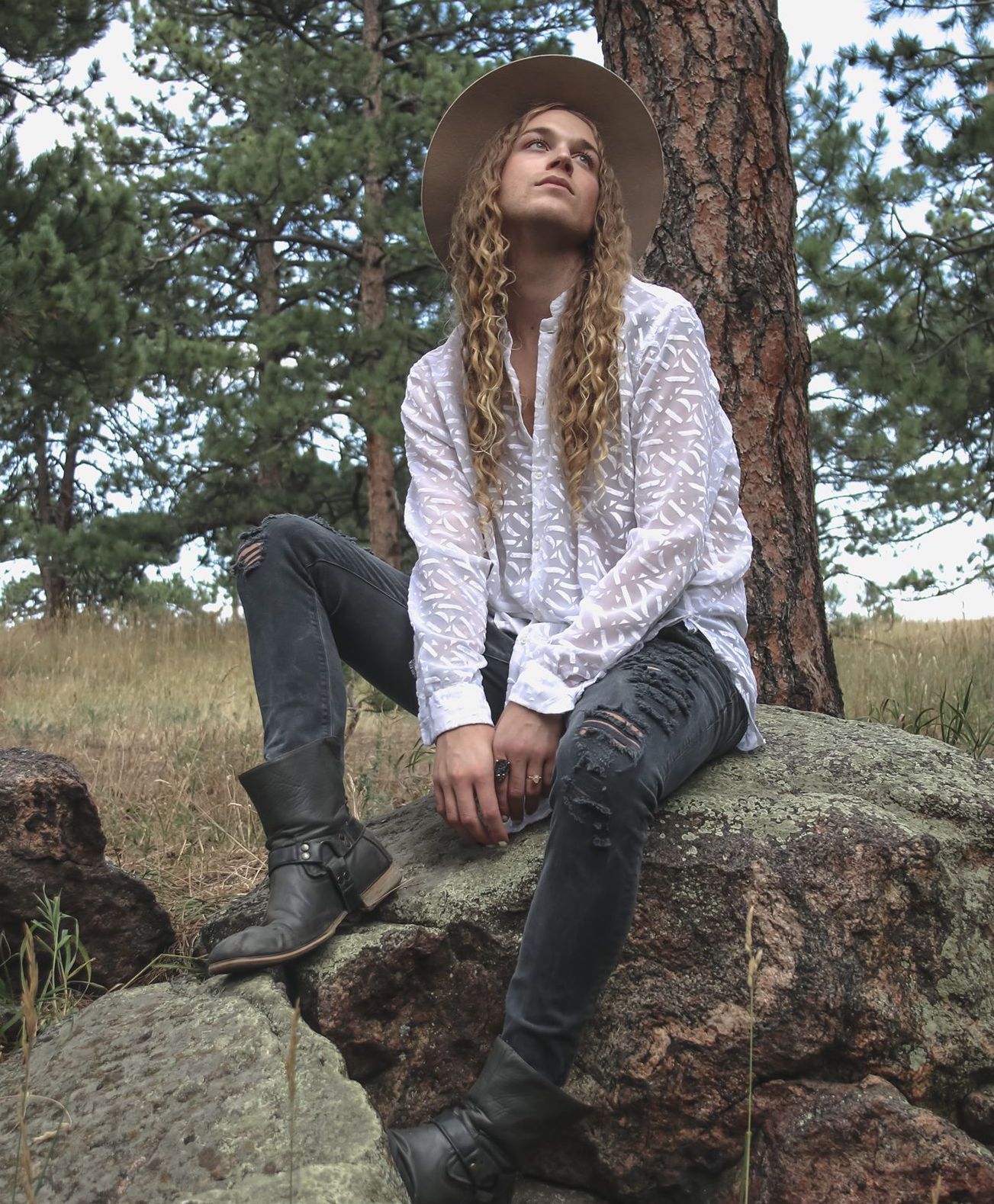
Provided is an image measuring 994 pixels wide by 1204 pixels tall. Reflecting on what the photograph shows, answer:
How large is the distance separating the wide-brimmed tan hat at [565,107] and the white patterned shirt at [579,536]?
367mm

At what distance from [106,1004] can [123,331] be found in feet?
21.8

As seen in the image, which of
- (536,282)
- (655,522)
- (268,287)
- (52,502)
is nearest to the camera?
(655,522)

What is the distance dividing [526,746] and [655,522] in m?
0.56

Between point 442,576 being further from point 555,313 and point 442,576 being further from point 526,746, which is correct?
point 555,313

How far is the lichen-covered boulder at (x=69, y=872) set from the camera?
2633 millimetres

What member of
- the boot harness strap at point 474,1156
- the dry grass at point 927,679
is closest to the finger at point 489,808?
the boot harness strap at point 474,1156

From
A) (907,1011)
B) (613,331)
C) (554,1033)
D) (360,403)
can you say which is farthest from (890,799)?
(360,403)

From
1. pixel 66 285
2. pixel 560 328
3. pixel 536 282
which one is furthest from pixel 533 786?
pixel 66 285

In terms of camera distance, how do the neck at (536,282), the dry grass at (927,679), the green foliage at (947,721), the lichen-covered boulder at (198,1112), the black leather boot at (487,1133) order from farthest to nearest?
the dry grass at (927,679), the green foliage at (947,721), the neck at (536,282), the black leather boot at (487,1133), the lichen-covered boulder at (198,1112)

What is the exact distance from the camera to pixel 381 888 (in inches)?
94.7

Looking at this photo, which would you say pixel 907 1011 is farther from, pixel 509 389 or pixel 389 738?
pixel 389 738

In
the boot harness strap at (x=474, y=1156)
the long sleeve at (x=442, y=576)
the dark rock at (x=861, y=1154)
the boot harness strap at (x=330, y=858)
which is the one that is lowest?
the dark rock at (x=861, y=1154)

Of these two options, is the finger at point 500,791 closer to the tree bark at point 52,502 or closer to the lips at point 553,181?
the lips at point 553,181

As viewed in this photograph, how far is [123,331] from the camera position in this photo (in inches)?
319
